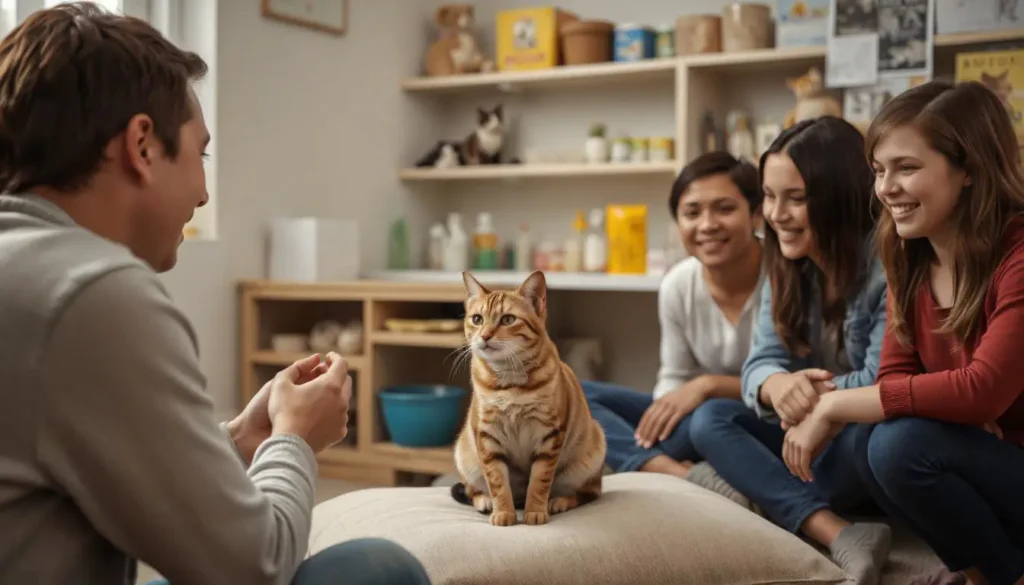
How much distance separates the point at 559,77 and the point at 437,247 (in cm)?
95

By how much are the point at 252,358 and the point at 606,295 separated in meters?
1.55

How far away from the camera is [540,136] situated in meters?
4.51

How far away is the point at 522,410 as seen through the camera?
6.04 feet

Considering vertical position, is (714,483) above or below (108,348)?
below

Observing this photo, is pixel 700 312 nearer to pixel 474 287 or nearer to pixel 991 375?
pixel 474 287

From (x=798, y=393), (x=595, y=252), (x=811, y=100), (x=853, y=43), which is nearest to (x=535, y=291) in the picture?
(x=798, y=393)

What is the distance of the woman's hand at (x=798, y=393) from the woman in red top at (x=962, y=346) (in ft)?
0.44

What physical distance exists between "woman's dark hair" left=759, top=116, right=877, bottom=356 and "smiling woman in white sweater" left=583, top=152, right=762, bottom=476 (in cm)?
28

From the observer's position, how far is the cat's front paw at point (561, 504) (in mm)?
1929

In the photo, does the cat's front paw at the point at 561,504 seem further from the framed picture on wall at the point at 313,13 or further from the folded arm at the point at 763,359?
the framed picture on wall at the point at 313,13

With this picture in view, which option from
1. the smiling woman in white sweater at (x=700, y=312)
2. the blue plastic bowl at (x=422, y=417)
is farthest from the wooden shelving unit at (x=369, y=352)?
the smiling woman in white sweater at (x=700, y=312)

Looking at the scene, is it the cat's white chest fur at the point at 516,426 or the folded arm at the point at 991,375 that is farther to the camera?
the cat's white chest fur at the point at 516,426

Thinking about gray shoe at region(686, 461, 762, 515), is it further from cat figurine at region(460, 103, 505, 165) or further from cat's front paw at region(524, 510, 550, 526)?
cat figurine at region(460, 103, 505, 165)

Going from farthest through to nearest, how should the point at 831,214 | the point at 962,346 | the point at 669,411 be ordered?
the point at 669,411 < the point at 831,214 < the point at 962,346
